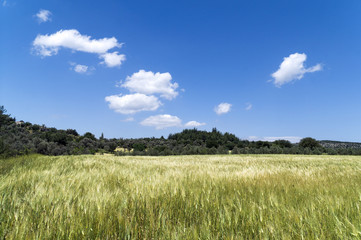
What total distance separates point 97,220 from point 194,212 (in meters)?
0.98

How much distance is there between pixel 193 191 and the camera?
2523 mm

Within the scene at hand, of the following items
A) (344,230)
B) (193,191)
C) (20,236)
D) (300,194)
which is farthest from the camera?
(300,194)

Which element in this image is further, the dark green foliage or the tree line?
the dark green foliage

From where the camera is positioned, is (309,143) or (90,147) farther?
(309,143)

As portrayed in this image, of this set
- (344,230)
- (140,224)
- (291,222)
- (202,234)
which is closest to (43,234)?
(140,224)

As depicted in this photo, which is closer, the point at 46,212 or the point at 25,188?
the point at 46,212

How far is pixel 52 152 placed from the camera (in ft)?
101

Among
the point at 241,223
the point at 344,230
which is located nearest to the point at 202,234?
the point at 241,223

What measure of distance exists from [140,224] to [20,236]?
87 cm

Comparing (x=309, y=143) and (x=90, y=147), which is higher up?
(x=309, y=143)

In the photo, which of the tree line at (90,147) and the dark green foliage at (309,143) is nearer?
the tree line at (90,147)

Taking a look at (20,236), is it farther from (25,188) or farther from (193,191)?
(25,188)

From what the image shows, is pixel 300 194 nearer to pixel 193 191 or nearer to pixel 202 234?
pixel 193 191

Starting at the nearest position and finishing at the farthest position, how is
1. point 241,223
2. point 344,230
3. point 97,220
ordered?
point 344,230, point 97,220, point 241,223
